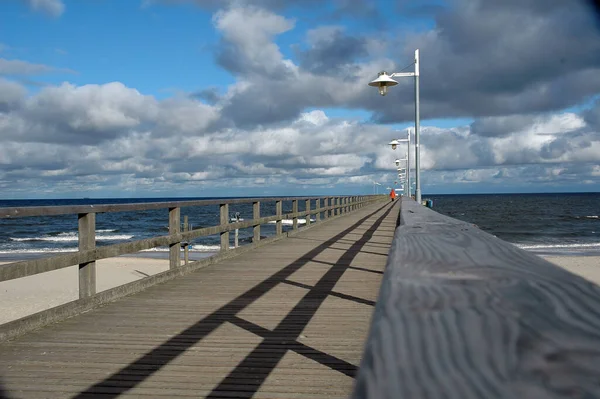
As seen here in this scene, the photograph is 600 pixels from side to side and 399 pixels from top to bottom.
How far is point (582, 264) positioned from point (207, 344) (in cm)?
2370

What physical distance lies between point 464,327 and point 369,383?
1.00 ft

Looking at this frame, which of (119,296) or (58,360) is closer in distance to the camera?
(58,360)

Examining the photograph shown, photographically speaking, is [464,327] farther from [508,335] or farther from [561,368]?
[561,368]

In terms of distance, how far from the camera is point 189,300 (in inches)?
235

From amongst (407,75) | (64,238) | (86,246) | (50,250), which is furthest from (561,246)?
(86,246)

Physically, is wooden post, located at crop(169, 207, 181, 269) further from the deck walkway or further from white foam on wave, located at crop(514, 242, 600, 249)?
white foam on wave, located at crop(514, 242, 600, 249)

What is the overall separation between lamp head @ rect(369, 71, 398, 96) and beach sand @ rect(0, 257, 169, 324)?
9.39 metres

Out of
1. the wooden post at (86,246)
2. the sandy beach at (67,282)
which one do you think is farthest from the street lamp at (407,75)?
the wooden post at (86,246)

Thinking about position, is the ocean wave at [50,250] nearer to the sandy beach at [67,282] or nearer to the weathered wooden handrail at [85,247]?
the sandy beach at [67,282]

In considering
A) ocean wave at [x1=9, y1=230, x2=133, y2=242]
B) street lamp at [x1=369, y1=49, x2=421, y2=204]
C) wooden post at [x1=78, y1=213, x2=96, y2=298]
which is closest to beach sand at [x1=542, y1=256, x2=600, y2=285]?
street lamp at [x1=369, y1=49, x2=421, y2=204]

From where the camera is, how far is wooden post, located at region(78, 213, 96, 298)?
5238 millimetres

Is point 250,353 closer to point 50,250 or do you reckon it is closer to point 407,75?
point 407,75

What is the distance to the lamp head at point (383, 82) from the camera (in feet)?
42.1

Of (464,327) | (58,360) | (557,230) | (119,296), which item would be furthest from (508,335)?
(557,230)
